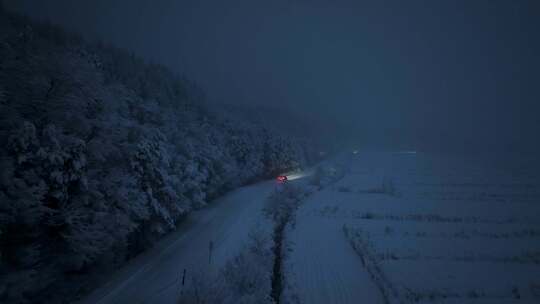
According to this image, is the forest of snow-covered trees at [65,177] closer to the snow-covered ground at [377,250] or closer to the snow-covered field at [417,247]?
the snow-covered ground at [377,250]

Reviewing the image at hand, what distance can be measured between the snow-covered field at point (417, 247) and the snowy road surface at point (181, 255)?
515 cm

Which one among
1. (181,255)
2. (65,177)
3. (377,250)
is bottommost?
(377,250)

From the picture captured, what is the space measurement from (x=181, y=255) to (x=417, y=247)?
1972cm

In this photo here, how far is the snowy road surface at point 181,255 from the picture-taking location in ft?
41.9

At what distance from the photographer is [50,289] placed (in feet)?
37.2

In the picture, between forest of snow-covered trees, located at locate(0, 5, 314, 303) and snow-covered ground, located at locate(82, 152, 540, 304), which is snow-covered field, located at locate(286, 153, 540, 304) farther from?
forest of snow-covered trees, located at locate(0, 5, 314, 303)

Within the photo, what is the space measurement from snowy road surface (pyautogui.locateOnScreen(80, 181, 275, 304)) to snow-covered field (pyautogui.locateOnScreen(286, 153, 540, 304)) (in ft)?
16.9

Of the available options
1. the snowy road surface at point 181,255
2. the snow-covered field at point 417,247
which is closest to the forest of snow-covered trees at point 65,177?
the snowy road surface at point 181,255

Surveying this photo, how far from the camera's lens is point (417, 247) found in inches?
817

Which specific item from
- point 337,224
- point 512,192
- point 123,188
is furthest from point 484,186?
point 123,188

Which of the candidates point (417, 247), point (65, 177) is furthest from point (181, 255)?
point (417, 247)

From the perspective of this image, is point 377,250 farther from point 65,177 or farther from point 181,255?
point 65,177

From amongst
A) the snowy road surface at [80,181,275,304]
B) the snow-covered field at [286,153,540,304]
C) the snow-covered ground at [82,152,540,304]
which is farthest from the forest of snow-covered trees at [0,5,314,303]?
the snow-covered field at [286,153,540,304]

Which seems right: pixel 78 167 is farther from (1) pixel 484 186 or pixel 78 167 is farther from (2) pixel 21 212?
(1) pixel 484 186
